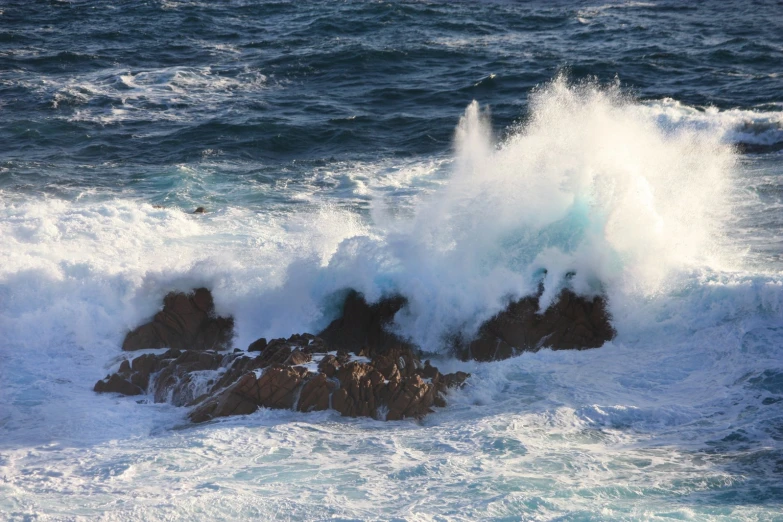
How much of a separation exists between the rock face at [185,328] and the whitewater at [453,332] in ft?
0.80

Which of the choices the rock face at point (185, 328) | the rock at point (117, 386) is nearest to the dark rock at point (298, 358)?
the rock face at point (185, 328)

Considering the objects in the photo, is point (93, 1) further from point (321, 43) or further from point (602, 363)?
point (602, 363)

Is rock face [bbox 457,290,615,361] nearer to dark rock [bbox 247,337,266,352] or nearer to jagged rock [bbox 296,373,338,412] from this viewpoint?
jagged rock [bbox 296,373,338,412]

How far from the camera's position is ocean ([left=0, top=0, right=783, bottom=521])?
1140cm

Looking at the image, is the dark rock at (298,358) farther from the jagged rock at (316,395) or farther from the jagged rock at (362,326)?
the jagged rock at (362,326)

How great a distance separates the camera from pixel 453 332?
15508mm

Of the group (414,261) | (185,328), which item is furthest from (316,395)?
(414,261)

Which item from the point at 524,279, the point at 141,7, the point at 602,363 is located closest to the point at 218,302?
the point at 524,279

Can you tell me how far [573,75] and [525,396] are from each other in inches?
714

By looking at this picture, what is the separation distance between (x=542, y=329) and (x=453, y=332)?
1531 millimetres

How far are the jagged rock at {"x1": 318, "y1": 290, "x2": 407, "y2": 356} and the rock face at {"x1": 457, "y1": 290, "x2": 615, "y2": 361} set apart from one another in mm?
1379

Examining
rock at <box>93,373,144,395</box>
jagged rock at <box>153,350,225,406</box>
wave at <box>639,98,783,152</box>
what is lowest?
rock at <box>93,373,144,395</box>

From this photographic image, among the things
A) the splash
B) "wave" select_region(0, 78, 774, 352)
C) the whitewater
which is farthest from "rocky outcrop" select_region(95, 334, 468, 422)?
the splash

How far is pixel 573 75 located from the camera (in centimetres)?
2931
